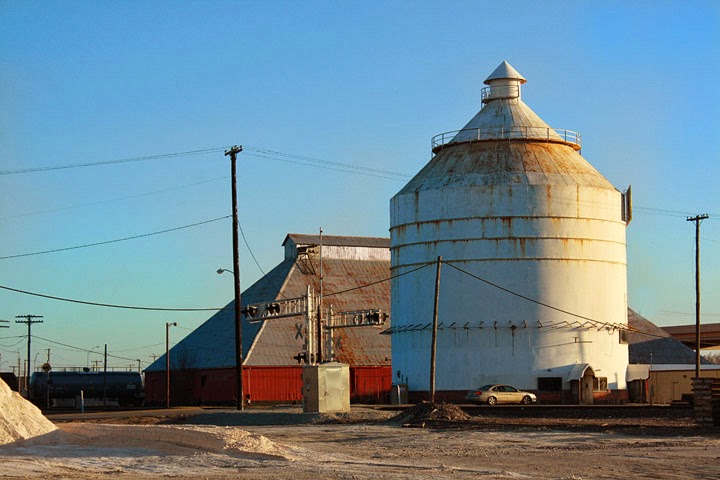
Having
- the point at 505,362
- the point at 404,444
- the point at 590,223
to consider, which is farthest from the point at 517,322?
the point at 404,444

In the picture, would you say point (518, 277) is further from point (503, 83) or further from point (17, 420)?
point (17, 420)

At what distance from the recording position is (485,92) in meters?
66.8

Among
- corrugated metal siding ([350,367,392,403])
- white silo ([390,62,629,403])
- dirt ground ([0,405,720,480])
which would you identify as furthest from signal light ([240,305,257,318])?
dirt ground ([0,405,720,480])

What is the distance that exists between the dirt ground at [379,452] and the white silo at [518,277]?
2082 cm

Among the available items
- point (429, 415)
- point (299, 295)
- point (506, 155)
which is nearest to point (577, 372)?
point (506, 155)

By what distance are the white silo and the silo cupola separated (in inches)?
183

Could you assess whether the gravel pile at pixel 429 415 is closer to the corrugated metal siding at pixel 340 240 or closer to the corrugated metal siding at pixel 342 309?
the corrugated metal siding at pixel 342 309

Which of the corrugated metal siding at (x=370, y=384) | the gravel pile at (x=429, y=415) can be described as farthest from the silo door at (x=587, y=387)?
the gravel pile at (x=429, y=415)

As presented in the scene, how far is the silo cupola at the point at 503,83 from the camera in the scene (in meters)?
65.9

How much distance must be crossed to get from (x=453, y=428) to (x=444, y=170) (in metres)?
27.5

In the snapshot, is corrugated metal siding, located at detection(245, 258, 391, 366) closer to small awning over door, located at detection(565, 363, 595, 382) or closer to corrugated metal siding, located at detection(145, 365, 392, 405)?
corrugated metal siding, located at detection(145, 365, 392, 405)

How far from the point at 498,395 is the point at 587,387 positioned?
6.09m

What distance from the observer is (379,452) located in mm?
28281

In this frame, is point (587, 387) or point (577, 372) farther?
point (587, 387)
